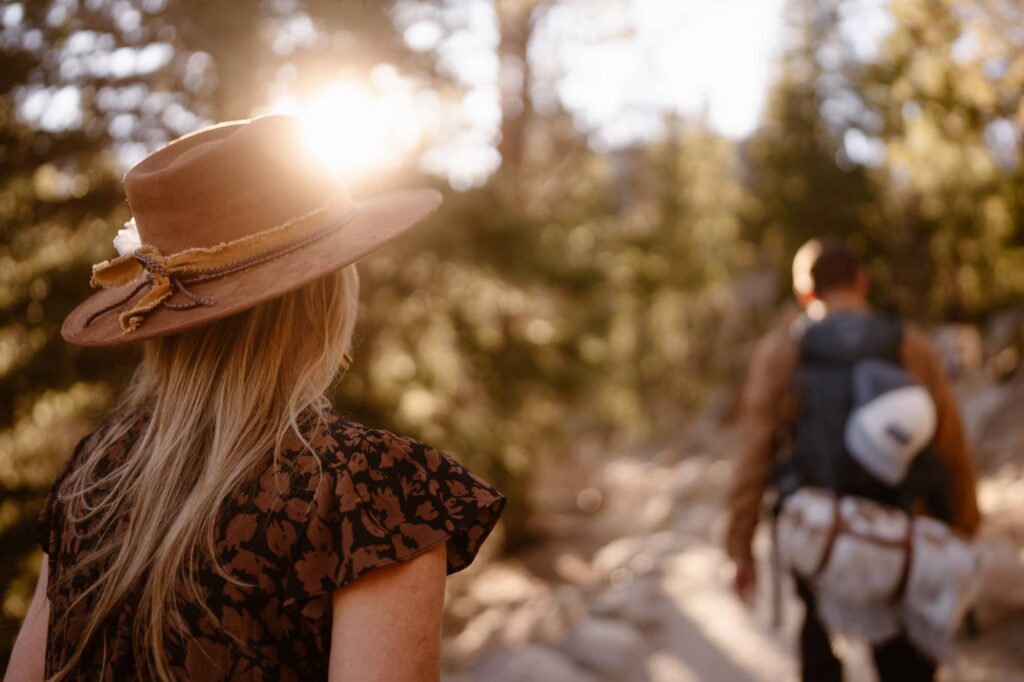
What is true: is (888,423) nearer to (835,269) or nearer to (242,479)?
(835,269)

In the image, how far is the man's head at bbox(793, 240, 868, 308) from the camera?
3191mm

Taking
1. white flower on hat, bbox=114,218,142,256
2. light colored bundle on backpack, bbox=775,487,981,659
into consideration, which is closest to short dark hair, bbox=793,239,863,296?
light colored bundle on backpack, bbox=775,487,981,659

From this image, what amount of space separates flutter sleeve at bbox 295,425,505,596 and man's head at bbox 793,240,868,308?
2.26m

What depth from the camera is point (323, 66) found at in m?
6.22

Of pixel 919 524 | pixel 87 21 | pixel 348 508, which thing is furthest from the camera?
pixel 87 21

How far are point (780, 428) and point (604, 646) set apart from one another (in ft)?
11.2

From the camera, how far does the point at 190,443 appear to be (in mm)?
1381

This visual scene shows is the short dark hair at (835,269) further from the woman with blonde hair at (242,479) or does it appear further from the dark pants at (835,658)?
the woman with blonde hair at (242,479)

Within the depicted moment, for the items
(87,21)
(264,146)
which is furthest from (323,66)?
(264,146)

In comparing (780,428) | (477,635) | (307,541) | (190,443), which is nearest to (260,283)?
(190,443)

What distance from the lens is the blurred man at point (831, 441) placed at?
117 inches

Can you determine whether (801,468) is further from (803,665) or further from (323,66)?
(323,66)

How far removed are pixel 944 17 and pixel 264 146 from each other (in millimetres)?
7958

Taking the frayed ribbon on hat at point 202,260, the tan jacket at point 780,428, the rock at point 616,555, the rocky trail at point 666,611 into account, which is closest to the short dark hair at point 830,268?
the tan jacket at point 780,428
